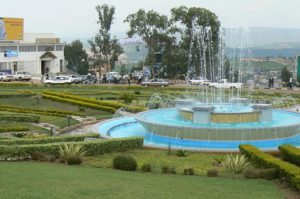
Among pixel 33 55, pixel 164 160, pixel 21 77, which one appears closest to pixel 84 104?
pixel 164 160

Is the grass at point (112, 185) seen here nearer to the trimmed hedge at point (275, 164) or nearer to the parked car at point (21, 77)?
the trimmed hedge at point (275, 164)

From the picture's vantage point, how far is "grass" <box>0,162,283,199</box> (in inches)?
421

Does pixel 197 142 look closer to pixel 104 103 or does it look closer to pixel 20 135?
pixel 20 135

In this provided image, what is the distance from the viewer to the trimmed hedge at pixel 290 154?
14613mm

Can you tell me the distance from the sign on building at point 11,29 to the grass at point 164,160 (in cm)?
4790

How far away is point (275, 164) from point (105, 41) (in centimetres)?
5289

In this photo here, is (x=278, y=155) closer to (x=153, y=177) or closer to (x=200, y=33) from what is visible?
(x=153, y=177)

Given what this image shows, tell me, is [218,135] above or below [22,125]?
above

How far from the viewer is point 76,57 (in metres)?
78.9

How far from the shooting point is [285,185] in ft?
42.3

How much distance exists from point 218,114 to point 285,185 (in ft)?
27.3

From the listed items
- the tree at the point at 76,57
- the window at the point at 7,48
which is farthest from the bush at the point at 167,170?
the tree at the point at 76,57

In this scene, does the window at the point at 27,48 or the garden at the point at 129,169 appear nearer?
the garden at the point at 129,169

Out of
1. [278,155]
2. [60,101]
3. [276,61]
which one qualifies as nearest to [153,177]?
[278,155]
